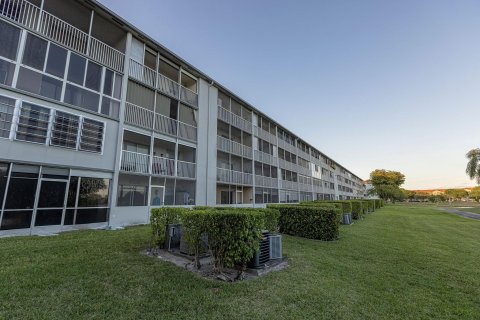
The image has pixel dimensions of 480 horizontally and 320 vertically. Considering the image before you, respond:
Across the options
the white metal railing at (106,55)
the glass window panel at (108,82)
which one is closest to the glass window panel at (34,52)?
the white metal railing at (106,55)

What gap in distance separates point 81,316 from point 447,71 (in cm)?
2094

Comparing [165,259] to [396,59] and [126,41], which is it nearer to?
[126,41]

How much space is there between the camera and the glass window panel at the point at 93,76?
11512 millimetres

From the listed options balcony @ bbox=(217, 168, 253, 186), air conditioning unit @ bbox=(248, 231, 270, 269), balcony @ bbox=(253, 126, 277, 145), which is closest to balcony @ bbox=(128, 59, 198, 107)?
balcony @ bbox=(217, 168, 253, 186)

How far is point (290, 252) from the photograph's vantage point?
25.4ft

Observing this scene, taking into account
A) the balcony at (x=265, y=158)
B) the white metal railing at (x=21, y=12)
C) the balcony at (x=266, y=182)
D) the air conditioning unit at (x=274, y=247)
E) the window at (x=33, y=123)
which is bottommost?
the air conditioning unit at (x=274, y=247)

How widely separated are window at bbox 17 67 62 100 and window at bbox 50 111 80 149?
910mm

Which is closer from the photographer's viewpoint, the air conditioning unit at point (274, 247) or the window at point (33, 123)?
the air conditioning unit at point (274, 247)

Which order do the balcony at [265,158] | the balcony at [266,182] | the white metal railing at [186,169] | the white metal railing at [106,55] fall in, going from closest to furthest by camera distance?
the white metal railing at [106,55]
the white metal railing at [186,169]
the balcony at [266,182]
the balcony at [265,158]

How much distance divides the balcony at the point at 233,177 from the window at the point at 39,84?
39.4 feet

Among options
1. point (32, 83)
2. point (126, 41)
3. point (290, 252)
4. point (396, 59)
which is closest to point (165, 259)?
point (290, 252)

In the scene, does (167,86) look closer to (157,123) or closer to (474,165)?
(157,123)

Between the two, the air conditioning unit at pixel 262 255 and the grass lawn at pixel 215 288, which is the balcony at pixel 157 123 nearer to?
the grass lawn at pixel 215 288

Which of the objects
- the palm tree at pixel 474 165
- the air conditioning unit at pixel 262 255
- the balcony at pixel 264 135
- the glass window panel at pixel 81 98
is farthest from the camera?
the palm tree at pixel 474 165
